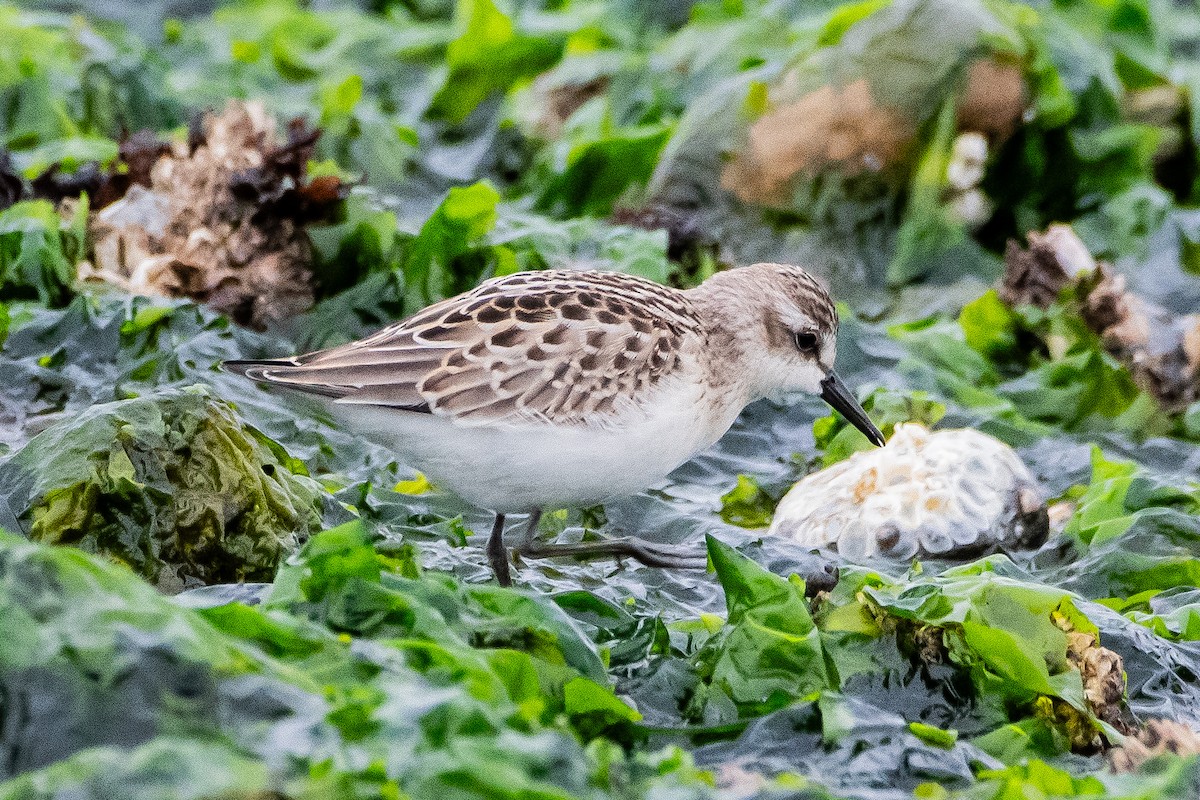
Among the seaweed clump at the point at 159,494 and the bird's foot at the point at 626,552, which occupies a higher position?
the seaweed clump at the point at 159,494

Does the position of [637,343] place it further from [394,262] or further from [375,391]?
[394,262]

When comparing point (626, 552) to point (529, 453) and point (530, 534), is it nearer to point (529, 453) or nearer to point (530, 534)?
point (530, 534)

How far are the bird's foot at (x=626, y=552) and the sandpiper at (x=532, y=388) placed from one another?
158 mm

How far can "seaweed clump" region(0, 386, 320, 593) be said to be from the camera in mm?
4117

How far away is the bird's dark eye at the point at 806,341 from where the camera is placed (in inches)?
190

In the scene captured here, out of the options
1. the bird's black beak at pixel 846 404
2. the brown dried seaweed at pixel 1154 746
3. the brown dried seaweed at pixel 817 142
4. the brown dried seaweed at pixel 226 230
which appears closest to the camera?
the brown dried seaweed at pixel 1154 746

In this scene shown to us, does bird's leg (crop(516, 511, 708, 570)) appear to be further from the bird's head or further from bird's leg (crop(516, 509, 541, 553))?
the bird's head

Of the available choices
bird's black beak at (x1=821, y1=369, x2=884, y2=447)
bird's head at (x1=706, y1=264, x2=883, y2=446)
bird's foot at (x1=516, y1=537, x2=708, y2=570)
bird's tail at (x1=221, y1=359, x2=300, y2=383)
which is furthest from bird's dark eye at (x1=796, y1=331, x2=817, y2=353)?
bird's tail at (x1=221, y1=359, x2=300, y2=383)

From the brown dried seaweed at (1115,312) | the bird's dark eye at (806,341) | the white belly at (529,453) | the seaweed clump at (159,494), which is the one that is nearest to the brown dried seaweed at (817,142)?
the brown dried seaweed at (1115,312)

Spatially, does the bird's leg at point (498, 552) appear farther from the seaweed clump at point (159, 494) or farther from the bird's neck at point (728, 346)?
the bird's neck at point (728, 346)

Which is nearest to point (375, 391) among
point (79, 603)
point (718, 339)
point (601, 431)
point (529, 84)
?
point (601, 431)

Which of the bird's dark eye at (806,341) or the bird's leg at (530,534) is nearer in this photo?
the bird's leg at (530,534)

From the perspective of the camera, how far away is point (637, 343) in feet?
14.1

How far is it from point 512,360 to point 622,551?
2.67ft
